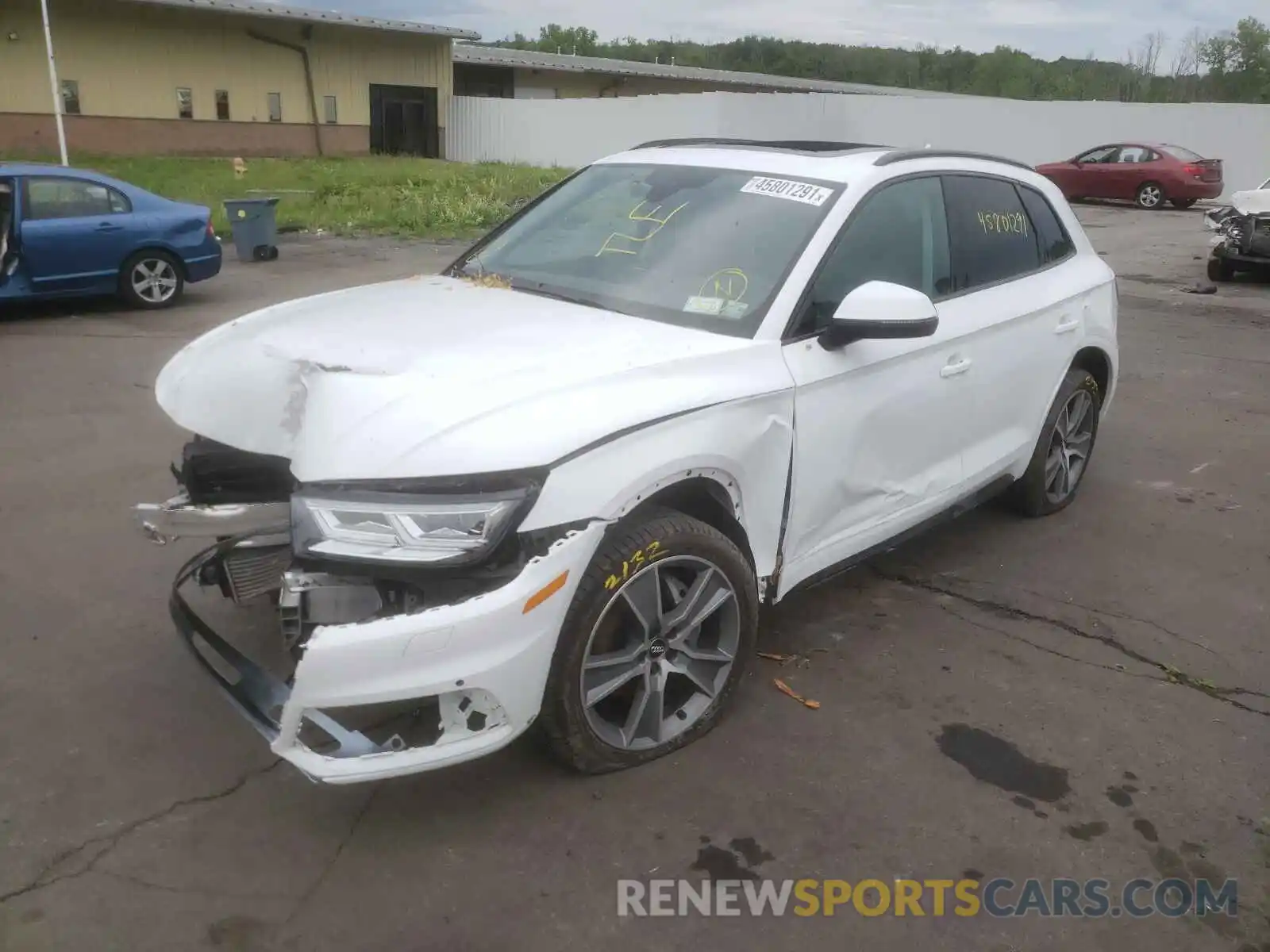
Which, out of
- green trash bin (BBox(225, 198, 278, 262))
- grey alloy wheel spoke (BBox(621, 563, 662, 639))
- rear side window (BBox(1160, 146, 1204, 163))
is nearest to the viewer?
grey alloy wheel spoke (BBox(621, 563, 662, 639))

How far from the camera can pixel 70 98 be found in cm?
2788

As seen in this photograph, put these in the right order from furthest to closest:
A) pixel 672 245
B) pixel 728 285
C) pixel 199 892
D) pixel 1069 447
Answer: pixel 1069 447 < pixel 672 245 < pixel 728 285 < pixel 199 892

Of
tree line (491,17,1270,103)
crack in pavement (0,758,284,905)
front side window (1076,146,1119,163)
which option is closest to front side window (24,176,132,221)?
crack in pavement (0,758,284,905)

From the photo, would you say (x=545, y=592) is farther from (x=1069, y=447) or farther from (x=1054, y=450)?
(x=1069, y=447)

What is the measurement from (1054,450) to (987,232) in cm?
132

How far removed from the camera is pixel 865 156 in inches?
160

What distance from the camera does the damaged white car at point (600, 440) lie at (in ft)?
8.82

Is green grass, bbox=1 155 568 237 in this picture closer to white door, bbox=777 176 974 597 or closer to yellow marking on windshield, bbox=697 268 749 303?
white door, bbox=777 176 974 597

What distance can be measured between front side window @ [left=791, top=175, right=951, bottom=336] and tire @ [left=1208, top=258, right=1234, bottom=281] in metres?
A: 12.0

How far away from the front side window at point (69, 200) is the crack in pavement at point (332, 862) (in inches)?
351

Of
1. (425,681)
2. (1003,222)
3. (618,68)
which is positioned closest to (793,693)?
(425,681)

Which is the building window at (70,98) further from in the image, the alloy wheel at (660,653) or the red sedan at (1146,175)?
the alloy wheel at (660,653)

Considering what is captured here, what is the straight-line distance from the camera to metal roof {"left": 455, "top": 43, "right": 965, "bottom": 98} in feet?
124

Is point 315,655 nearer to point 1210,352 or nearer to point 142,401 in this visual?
point 142,401
